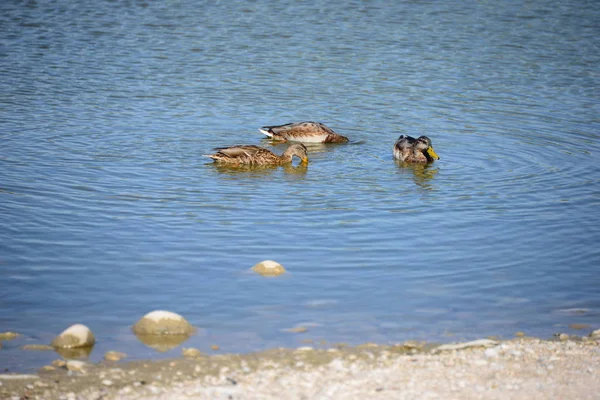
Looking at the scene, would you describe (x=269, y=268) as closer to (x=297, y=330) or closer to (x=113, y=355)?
(x=297, y=330)

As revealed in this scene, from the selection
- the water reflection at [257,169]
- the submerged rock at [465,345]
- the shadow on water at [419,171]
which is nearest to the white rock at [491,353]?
the submerged rock at [465,345]

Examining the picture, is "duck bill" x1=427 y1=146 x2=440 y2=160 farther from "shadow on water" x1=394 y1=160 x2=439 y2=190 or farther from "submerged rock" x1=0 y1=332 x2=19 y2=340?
"submerged rock" x1=0 y1=332 x2=19 y2=340

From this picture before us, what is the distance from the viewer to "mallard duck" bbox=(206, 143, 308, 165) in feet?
47.5

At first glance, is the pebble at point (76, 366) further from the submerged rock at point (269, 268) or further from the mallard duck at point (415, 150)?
the mallard duck at point (415, 150)

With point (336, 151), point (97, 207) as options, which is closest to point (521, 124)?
point (336, 151)

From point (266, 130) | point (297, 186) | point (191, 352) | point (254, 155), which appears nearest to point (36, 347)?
point (191, 352)

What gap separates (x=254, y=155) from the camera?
14695mm

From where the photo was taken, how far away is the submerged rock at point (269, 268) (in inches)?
371

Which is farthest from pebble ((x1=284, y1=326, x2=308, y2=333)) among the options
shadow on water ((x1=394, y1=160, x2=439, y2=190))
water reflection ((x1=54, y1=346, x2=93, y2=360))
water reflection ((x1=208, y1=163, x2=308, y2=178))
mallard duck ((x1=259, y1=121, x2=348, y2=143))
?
mallard duck ((x1=259, y1=121, x2=348, y2=143))

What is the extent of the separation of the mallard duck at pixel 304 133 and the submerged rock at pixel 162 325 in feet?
28.9

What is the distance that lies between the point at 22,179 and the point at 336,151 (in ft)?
17.9

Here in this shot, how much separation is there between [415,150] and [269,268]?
5959 mm

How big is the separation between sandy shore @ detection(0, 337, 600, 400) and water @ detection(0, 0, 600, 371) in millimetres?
383

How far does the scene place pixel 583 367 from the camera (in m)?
7.25
